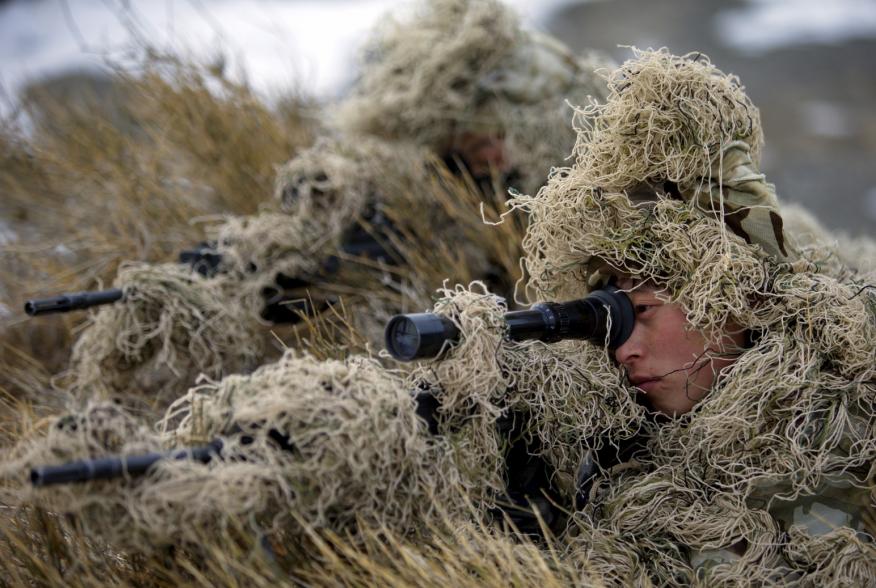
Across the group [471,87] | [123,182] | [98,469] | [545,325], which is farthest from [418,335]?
[123,182]

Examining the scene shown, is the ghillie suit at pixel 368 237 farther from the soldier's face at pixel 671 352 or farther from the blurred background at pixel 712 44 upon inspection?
the blurred background at pixel 712 44

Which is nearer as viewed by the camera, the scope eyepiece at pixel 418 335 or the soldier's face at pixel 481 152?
the scope eyepiece at pixel 418 335

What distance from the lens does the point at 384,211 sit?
3133 mm

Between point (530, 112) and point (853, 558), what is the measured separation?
6.71 ft

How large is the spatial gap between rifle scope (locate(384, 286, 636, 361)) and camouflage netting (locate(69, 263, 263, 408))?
3.22ft

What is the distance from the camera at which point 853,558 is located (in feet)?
5.40

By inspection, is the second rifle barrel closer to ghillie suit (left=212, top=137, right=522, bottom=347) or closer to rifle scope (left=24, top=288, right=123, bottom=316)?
rifle scope (left=24, top=288, right=123, bottom=316)

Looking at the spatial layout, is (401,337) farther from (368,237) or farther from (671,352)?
(368,237)

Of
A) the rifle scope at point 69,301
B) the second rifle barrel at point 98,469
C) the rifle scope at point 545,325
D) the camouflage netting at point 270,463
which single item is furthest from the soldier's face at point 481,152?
the second rifle barrel at point 98,469

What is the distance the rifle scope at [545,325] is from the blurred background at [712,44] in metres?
4.65

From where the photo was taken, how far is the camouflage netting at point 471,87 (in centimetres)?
330

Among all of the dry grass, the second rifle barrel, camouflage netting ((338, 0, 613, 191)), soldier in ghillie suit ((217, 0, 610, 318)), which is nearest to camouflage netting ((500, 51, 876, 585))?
the second rifle barrel

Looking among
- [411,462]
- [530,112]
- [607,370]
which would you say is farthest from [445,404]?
[530,112]

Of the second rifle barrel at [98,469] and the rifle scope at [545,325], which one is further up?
the rifle scope at [545,325]
